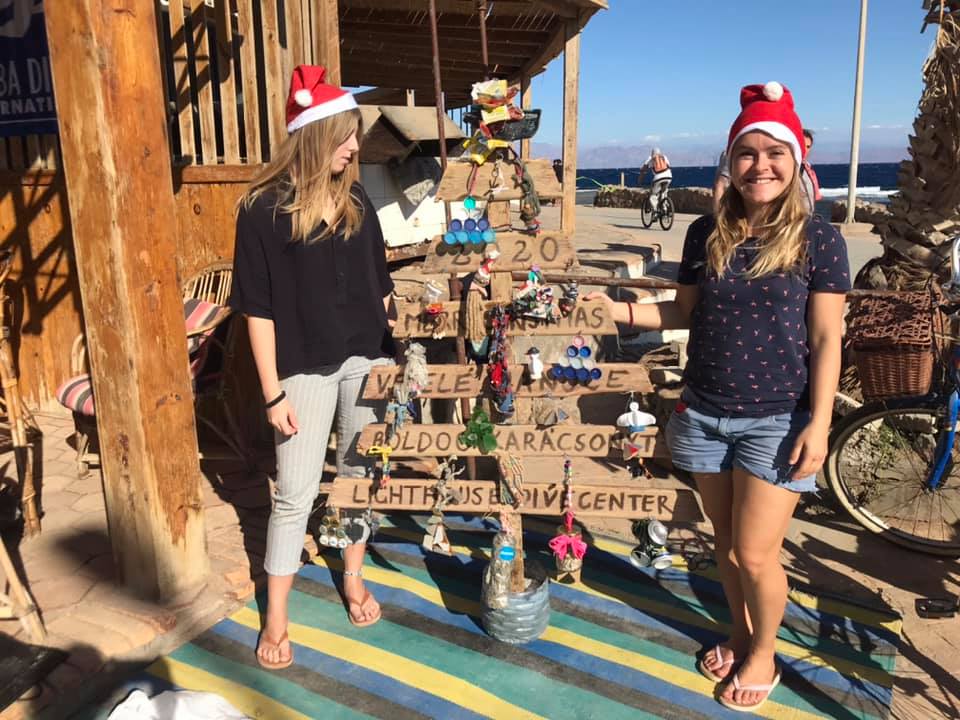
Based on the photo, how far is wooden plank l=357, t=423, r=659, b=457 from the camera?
9.29 ft

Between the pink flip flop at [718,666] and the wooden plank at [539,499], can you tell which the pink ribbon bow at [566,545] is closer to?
the wooden plank at [539,499]

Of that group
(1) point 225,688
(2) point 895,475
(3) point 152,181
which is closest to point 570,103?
(2) point 895,475

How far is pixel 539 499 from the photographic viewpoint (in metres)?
2.91

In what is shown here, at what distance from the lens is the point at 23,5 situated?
466 centimetres

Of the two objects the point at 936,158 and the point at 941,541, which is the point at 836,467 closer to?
→ the point at 941,541

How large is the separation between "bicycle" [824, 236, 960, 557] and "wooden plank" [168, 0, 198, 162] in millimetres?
4196

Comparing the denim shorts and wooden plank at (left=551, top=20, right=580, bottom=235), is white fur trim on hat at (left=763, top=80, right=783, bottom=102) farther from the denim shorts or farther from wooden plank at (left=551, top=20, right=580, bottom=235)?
wooden plank at (left=551, top=20, right=580, bottom=235)

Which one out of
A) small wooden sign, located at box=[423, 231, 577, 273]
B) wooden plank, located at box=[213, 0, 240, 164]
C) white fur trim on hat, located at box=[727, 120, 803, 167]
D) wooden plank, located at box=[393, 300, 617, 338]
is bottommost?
wooden plank, located at box=[393, 300, 617, 338]

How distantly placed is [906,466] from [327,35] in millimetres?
4259

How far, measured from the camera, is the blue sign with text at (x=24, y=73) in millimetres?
4656

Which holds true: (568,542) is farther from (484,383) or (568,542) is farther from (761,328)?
(761,328)

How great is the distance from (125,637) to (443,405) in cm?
225

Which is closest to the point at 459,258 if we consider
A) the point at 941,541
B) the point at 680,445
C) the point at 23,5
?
the point at 680,445

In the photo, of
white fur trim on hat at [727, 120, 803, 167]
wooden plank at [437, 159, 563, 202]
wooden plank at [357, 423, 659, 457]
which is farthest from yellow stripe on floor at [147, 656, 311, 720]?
white fur trim on hat at [727, 120, 803, 167]
